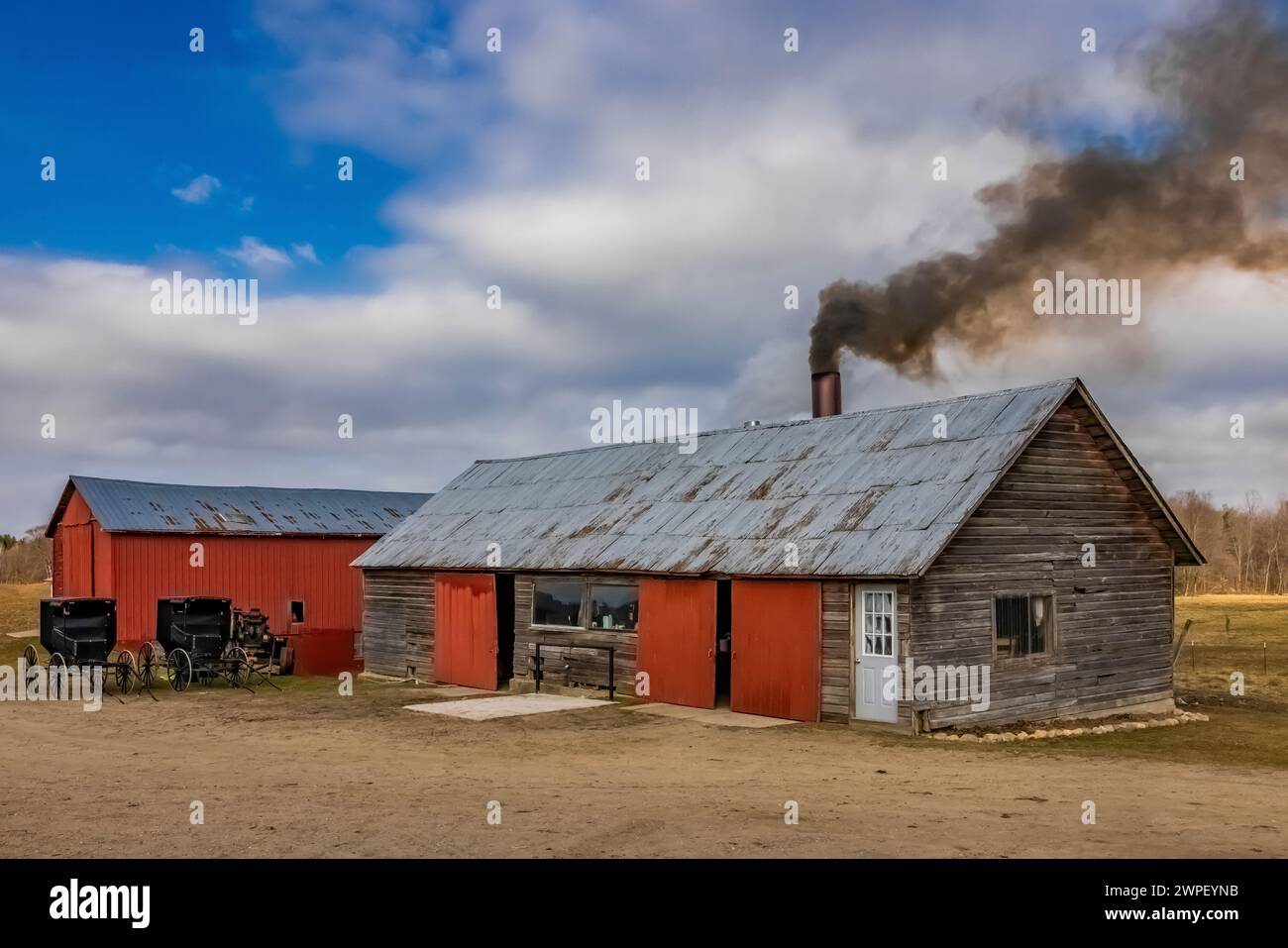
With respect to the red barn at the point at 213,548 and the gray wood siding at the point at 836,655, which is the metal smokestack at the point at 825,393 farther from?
the red barn at the point at 213,548

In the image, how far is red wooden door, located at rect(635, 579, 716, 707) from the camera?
2195cm

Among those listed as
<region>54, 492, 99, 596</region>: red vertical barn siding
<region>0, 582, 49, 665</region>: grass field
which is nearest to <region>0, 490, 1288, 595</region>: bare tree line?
<region>0, 582, 49, 665</region>: grass field

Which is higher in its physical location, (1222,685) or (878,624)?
(878,624)

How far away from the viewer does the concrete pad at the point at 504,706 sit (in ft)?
70.9

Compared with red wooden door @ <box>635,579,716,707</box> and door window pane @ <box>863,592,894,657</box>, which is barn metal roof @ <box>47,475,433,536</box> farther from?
door window pane @ <box>863,592,894,657</box>

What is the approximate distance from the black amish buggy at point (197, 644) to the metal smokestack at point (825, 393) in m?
15.4

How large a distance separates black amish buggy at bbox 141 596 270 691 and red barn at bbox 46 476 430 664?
7.40 metres

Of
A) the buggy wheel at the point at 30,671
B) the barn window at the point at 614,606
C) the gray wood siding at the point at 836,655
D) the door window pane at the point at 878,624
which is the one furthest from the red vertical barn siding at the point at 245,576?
the door window pane at the point at 878,624

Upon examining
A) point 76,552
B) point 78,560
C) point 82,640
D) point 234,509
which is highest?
point 234,509

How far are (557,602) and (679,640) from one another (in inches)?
161

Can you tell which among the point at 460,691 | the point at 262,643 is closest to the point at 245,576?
the point at 262,643

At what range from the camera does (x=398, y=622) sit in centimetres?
2991

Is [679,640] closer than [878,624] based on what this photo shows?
No

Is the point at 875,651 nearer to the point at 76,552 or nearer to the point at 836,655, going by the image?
the point at 836,655
